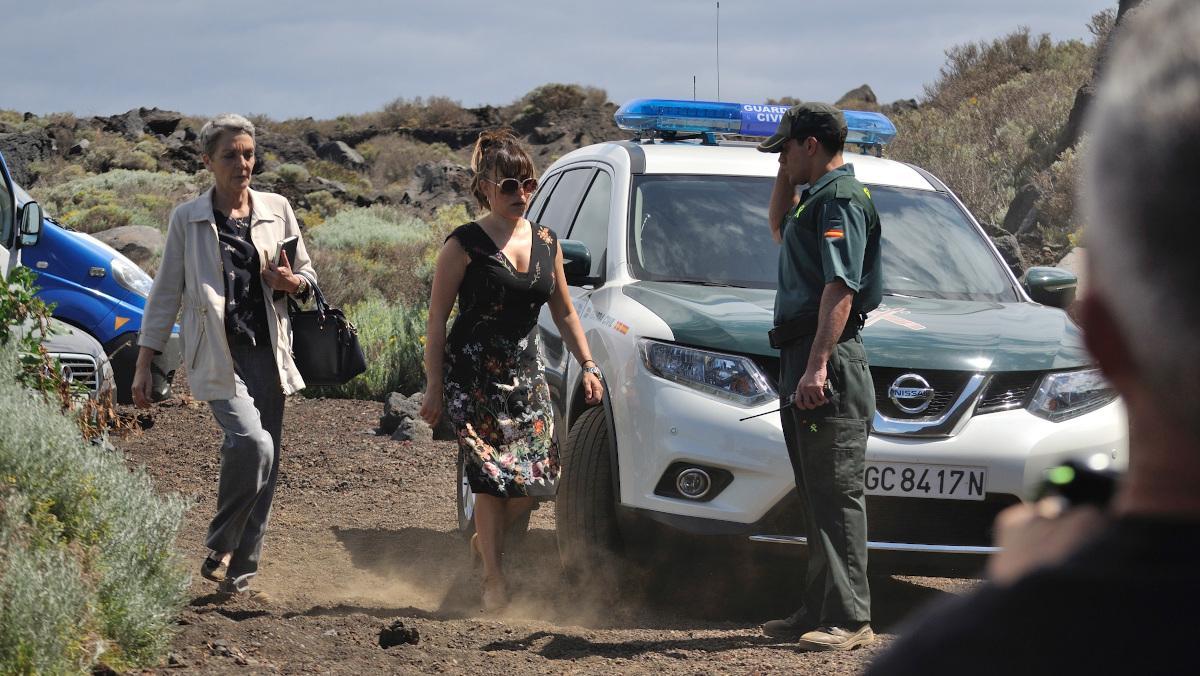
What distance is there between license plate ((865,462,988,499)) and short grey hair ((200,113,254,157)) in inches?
106

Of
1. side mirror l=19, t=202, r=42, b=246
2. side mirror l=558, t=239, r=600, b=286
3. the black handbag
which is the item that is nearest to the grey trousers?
the black handbag

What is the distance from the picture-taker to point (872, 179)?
6793 millimetres

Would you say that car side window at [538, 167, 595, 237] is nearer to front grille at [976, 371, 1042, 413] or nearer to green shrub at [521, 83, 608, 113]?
front grille at [976, 371, 1042, 413]

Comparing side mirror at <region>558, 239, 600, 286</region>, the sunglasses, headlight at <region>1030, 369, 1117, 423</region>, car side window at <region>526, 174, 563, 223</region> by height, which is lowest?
headlight at <region>1030, 369, 1117, 423</region>

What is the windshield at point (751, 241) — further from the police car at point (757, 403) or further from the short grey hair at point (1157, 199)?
the short grey hair at point (1157, 199)

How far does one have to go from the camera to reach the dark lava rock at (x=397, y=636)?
16.6 feet

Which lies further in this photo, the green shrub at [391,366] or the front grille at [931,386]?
the green shrub at [391,366]

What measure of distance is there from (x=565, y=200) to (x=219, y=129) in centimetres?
230

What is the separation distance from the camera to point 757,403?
5234mm

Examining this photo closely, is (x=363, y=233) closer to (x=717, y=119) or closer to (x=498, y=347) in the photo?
(x=717, y=119)

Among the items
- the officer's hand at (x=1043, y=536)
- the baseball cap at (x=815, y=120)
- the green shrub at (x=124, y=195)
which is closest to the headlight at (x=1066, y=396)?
the baseball cap at (x=815, y=120)

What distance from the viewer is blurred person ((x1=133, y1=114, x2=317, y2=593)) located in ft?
18.0

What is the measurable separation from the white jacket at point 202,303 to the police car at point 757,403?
3.99 ft

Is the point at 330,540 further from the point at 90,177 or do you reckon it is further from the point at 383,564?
the point at 90,177
